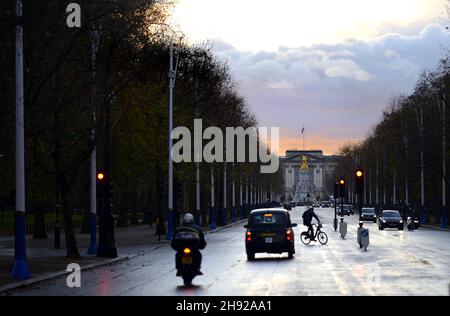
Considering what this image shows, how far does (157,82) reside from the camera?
68438mm

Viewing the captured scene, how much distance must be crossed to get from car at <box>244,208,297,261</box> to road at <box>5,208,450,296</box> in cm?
51

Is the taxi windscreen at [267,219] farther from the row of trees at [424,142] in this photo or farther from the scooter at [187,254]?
the row of trees at [424,142]

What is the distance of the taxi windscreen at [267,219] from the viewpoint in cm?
3778

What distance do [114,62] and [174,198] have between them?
21.2m

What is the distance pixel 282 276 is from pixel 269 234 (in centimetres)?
926

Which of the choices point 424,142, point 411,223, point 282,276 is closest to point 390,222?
point 411,223

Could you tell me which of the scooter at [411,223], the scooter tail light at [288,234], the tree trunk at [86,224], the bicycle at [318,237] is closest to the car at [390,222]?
the scooter at [411,223]

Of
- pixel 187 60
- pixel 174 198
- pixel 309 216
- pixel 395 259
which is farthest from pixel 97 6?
pixel 187 60

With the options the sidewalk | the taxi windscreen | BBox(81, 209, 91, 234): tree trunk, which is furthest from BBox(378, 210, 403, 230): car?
the taxi windscreen

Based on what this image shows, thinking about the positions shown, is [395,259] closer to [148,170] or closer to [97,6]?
[97,6]

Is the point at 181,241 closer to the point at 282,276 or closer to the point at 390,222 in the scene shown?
the point at 282,276

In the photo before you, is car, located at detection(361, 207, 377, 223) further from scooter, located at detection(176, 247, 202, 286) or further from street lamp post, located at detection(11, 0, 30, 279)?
scooter, located at detection(176, 247, 202, 286)

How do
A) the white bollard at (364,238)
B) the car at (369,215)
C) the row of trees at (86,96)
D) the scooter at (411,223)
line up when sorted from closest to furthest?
1. the row of trees at (86,96)
2. the white bollard at (364,238)
3. the scooter at (411,223)
4. the car at (369,215)

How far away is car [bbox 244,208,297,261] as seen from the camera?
37.5m
